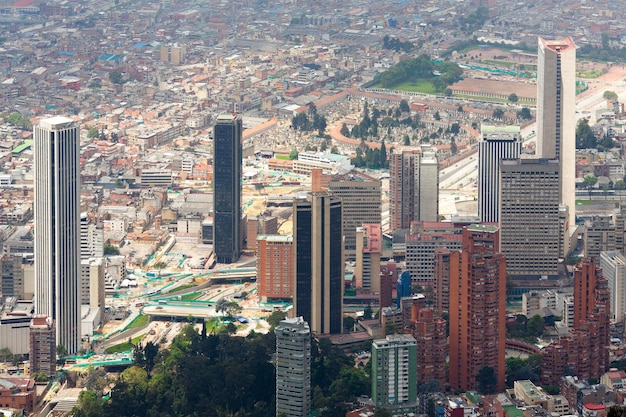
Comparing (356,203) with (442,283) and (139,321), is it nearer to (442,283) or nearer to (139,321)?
(442,283)

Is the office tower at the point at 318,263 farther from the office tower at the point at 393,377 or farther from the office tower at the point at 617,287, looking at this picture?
the office tower at the point at 617,287

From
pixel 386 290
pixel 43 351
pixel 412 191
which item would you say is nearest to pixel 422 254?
pixel 386 290

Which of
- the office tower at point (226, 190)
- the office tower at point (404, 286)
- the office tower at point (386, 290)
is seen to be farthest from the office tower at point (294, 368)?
the office tower at point (226, 190)

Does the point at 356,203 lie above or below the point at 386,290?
above

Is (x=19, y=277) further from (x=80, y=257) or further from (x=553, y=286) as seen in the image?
(x=553, y=286)

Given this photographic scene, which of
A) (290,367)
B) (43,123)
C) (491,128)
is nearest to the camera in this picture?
(290,367)

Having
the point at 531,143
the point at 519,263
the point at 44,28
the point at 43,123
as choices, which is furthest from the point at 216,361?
the point at 44,28

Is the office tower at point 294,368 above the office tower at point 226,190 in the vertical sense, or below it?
below
